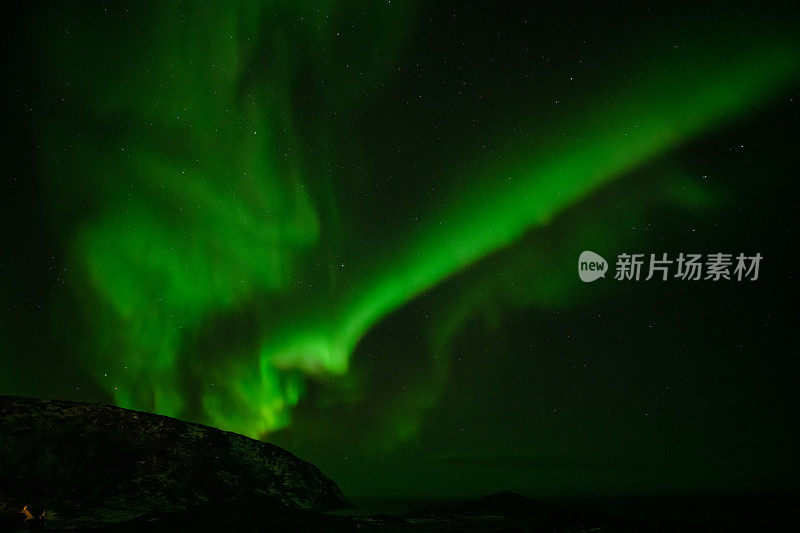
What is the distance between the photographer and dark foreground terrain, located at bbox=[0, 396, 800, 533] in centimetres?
2498

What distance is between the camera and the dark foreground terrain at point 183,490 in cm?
2498

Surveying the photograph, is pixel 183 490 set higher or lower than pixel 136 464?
lower

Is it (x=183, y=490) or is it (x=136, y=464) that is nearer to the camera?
(x=183, y=490)

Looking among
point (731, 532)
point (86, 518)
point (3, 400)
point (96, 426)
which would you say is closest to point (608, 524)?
point (731, 532)

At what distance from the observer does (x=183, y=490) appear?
118 feet

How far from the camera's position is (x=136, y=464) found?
3819 cm

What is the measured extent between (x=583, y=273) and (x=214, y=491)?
987 inches

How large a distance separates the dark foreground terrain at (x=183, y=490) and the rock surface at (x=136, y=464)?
0.22 feet

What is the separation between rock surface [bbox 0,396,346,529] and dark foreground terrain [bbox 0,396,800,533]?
7cm

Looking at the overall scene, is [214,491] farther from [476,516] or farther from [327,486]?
[476,516]

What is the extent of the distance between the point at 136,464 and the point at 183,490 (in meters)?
4.25

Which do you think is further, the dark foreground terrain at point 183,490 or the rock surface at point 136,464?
the rock surface at point 136,464

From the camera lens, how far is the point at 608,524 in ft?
86.5

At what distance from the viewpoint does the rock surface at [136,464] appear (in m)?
35.4
